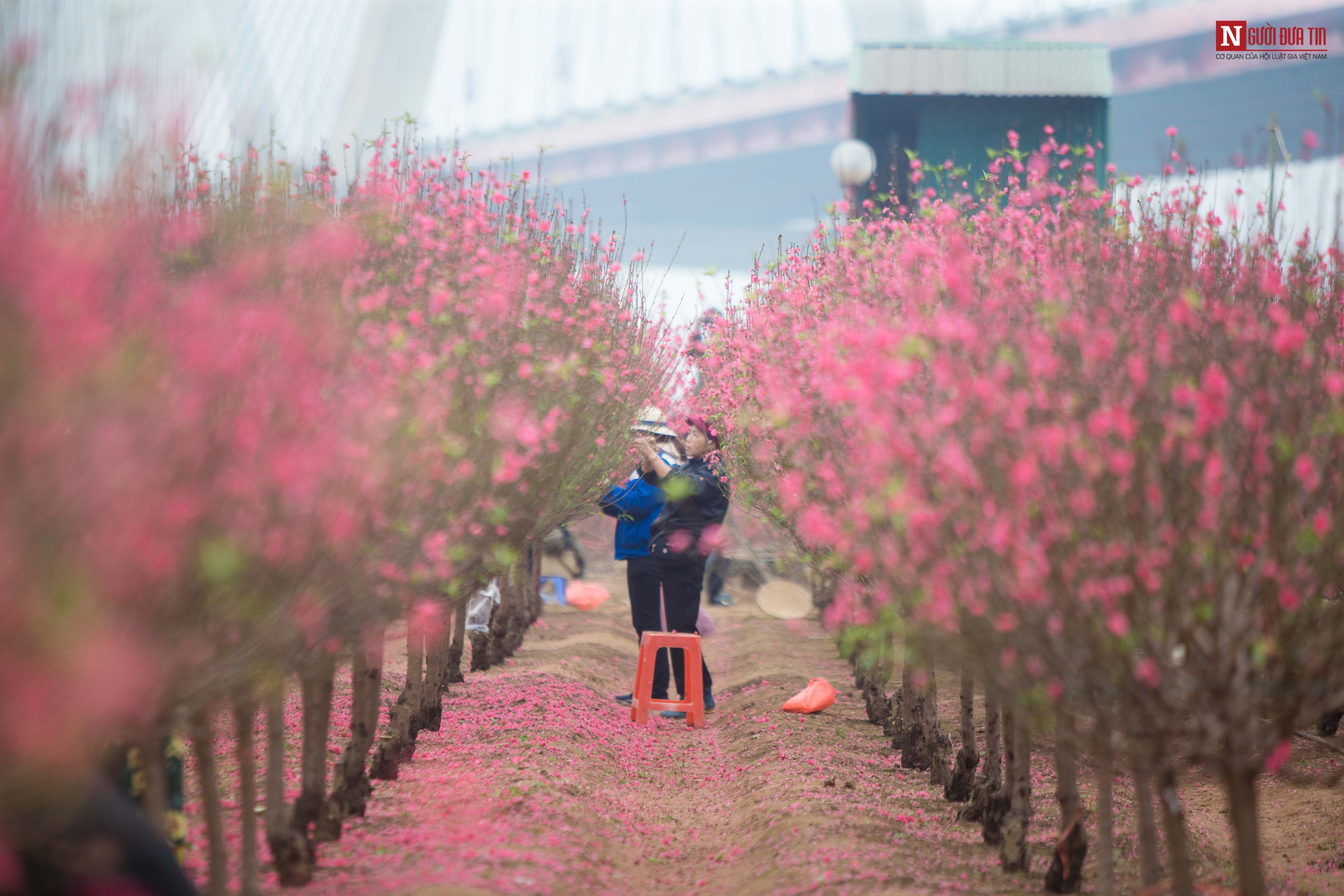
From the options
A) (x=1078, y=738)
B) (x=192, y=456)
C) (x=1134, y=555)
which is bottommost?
(x=1078, y=738)

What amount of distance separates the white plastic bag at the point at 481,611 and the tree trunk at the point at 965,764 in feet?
25.5

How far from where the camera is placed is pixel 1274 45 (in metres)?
34.3

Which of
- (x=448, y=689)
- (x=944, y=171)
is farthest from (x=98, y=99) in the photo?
(x=944, y=171)

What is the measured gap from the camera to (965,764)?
8969 mm

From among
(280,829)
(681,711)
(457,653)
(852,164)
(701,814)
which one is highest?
(852,164)

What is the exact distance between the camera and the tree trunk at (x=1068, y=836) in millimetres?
6121

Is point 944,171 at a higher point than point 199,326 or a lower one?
higher

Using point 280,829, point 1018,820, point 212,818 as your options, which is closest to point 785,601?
point 1018,820

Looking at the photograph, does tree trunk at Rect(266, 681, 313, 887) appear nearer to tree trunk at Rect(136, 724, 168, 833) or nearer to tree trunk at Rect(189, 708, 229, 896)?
tree trunk at Rect(189, 708, 229, 896)

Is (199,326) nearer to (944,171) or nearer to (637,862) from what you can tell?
(637,862)

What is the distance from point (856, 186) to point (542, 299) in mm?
14731

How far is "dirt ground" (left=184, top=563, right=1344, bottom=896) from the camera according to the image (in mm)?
6602

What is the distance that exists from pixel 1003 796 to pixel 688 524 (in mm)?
4531

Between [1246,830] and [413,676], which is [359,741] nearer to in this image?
[413,676]
